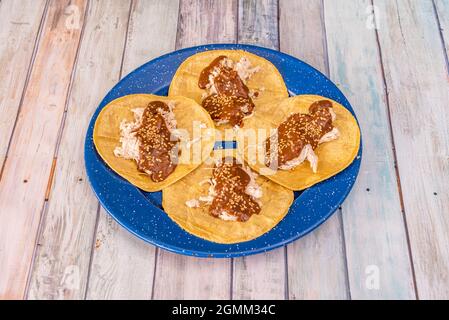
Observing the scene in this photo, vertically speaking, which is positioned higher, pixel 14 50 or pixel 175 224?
pixel 14 50

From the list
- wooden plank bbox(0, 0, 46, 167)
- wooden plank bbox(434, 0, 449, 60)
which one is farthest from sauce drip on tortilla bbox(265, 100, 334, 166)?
wooden plank bbox(0, 0, 46, 167)

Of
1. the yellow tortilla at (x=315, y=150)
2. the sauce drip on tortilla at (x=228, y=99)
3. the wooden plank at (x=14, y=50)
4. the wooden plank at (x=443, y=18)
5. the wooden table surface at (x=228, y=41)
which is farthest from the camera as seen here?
the wooden plank at (x=443, y=18)

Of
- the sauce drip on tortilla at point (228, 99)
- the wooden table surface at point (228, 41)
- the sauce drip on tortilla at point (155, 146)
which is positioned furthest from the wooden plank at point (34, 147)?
the sauce drip on tortilla at point (228, 99)

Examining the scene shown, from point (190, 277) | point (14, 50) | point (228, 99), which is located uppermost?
point (14, 50)

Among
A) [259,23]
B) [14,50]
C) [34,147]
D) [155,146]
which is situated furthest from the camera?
[259,23]

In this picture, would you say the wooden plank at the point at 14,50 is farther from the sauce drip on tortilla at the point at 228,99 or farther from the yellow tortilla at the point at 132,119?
the sauce drip on tortilla at the point at 228,99

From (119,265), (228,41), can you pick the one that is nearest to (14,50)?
(228,41)

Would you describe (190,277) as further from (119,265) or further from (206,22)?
(206,22)
